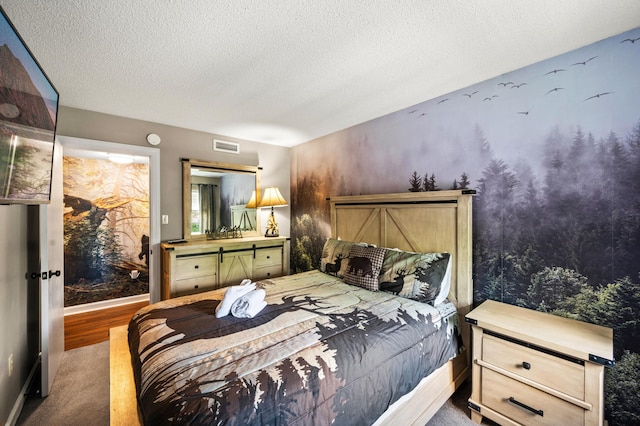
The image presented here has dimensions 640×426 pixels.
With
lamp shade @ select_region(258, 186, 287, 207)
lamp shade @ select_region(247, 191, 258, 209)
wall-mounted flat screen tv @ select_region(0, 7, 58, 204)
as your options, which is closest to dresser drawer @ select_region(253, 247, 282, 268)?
lamp shade @ select_region(258, 186, 287, 207)

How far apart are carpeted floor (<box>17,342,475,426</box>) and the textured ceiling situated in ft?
8.50

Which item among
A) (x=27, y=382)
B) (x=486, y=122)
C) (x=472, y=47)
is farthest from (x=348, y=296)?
(x=27, y=382)

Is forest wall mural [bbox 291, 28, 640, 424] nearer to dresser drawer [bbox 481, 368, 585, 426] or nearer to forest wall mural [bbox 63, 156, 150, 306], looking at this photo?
dresser drawer [bbox 481, 368, 585, 426]

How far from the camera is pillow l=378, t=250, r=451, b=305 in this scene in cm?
211

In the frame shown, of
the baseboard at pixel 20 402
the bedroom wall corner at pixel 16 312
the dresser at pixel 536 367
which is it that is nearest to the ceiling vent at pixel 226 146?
the bedroom wall corner at pixel 16 312

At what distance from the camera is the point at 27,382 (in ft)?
7.16

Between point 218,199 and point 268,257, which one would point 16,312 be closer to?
point 218,199

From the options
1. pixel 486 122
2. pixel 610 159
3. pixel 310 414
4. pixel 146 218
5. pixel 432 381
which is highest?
pixel 486 122

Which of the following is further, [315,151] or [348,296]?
[315,151]

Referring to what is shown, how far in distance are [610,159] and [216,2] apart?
2.55 metres

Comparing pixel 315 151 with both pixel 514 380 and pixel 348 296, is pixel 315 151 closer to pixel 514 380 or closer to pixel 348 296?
pixel 348 296

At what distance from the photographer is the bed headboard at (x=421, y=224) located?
7.33ft

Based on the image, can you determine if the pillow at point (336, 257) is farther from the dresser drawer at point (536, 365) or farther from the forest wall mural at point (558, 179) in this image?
the dresser drawer at point (536, 365)

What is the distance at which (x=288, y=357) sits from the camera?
1323mm
